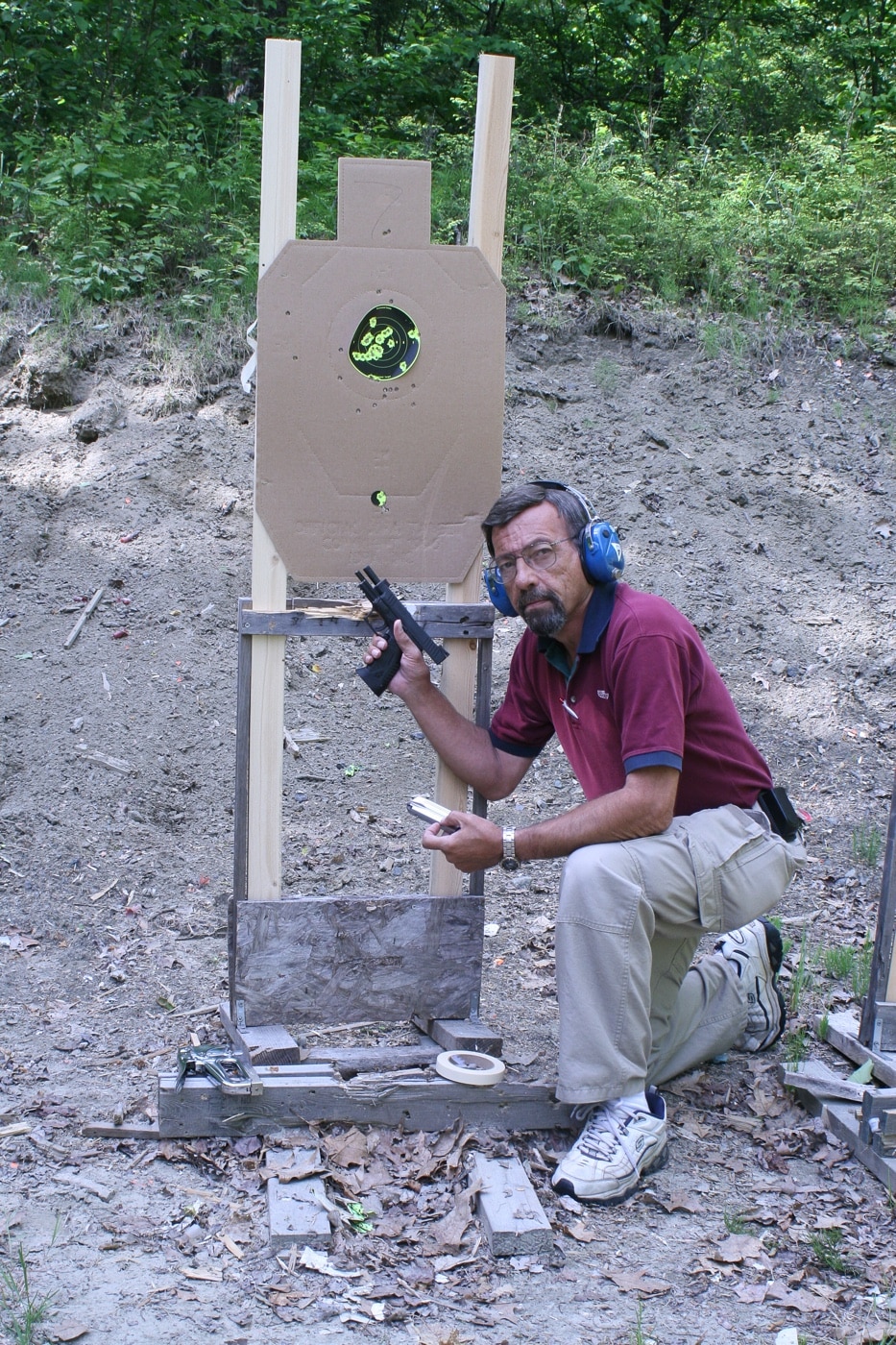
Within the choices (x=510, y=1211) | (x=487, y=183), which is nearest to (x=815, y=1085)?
(x=510, y=1211)

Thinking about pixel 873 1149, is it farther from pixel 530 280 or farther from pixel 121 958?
pixel 530 280

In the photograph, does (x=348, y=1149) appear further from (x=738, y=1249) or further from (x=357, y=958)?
(x=738, y=1249)

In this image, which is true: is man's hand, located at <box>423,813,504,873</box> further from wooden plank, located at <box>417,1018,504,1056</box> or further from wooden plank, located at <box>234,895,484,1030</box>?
Result: wooden plank, located at <box>417,1018,504,1056</box>

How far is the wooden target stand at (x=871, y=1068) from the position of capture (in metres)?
3.06

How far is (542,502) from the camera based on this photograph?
10.3 feet

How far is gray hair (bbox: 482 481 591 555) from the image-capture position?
3127 mm

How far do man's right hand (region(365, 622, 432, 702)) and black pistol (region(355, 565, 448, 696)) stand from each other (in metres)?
0.01

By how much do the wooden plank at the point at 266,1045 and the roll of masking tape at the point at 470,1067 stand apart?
15.3 inches

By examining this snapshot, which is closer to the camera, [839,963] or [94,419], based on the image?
[839,963]

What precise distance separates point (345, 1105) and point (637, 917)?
0.88 metres

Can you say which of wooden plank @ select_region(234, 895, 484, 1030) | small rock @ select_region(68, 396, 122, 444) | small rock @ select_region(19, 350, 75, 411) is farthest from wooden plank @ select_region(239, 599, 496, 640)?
small rock @ select_region(19, 350, 75, 411)

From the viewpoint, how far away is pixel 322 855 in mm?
4918

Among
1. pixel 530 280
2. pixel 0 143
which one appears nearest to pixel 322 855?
pixel 530 280

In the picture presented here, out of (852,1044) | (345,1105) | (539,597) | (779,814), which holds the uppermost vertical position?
(539,597)
